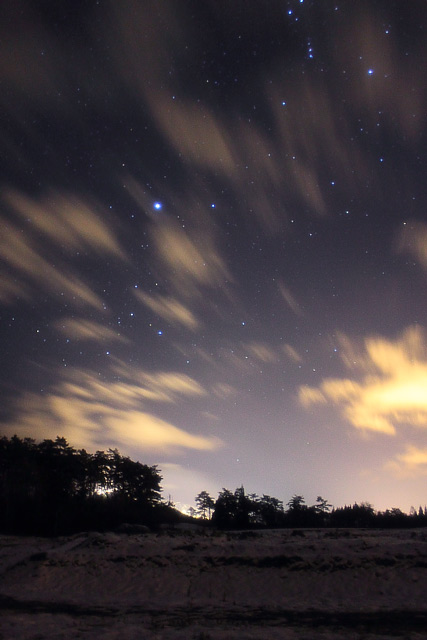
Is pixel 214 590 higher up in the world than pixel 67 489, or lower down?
lower down

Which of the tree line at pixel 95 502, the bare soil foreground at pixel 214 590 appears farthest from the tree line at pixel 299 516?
the bare soil foreground at pixel 214 590

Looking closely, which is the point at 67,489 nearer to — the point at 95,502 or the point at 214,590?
the point at 95,502

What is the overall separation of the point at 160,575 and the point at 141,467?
168 ft

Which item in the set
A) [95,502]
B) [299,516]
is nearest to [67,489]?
[95,502]

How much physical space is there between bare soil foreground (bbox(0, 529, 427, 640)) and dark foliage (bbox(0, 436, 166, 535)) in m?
23.6

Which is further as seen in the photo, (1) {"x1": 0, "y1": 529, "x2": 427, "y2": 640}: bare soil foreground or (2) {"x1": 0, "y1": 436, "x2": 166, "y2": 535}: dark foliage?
(2) {"x1": 0, "y1": 436, "x2": 166, "y2": 535}: dark foliage

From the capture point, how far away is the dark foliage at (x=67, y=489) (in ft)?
184

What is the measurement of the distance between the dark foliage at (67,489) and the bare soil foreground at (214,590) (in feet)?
77.4

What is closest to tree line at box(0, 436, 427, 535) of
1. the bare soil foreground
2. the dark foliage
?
the dark foliage

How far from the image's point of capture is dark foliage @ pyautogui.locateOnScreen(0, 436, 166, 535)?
5597cm

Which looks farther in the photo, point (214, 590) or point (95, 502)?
point (95, 502)

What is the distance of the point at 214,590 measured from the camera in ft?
77.6

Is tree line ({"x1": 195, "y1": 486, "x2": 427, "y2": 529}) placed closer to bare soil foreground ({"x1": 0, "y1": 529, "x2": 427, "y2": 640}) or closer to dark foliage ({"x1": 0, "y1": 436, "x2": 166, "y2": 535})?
dark foliage ({"x1": 0, "y1": 436, "x2": 166, "y2": 535})

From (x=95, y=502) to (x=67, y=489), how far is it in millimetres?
4538
